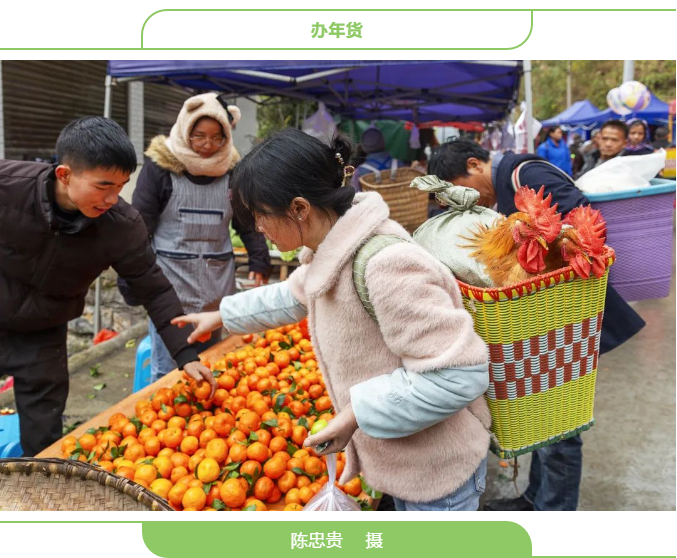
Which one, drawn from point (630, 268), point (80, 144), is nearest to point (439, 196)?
point (630, 268)

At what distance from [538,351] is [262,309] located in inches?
35.0

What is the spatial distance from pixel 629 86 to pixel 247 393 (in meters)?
10.3

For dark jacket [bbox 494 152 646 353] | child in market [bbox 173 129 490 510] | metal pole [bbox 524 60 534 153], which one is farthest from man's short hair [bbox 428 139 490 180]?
metal pole [bbox 524 60 534 153]

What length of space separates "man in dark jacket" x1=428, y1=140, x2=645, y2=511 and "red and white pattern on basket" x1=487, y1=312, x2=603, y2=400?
61cm

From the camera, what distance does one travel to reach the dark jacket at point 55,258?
2109 mm

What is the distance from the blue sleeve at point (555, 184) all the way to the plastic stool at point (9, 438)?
2571 mm

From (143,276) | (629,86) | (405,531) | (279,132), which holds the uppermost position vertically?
(629,86)

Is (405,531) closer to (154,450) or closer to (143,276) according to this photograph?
(154,450)

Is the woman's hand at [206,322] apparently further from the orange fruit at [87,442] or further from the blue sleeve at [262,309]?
the orange fruit at [87,442]

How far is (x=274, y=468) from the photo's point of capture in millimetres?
2111

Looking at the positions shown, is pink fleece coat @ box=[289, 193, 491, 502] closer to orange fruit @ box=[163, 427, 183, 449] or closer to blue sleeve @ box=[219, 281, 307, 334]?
blue sleeve @ box=[219, 281, 307, 334]

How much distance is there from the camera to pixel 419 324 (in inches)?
48.5

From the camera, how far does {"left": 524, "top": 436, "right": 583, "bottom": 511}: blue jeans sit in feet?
8.46

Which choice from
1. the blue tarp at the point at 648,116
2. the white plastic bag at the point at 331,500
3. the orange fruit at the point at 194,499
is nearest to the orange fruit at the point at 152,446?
the orange fruit at the point at 194,499
